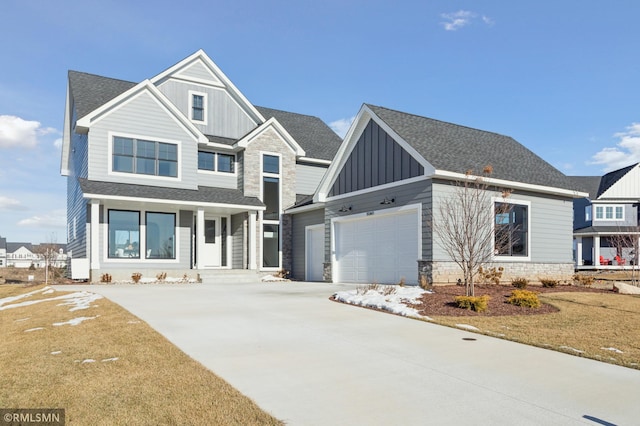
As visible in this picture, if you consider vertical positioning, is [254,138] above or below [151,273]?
above

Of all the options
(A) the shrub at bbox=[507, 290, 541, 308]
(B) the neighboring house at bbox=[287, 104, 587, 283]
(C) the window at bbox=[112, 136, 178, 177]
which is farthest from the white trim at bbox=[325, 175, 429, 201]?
(C) the window at bbox=[112, 136, 178, 177]

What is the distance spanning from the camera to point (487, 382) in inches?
223

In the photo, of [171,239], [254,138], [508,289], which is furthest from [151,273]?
[508,289]

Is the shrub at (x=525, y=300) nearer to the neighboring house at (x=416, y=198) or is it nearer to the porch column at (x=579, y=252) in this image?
the neighboring house at (x=416, y=198)

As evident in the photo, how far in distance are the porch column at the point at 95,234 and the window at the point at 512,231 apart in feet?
49.4

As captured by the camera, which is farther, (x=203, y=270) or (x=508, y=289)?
(x=203, y=270)

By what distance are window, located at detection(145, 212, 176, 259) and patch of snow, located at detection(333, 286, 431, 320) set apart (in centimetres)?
1085

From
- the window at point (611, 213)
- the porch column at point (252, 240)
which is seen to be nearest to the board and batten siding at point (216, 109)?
the porch column at point (252, 240)

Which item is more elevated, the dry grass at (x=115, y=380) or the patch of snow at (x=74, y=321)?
the dry grass at (x=115, y=380)

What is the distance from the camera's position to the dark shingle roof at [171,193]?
1920 centimetres

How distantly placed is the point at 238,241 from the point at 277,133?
576 centimetres

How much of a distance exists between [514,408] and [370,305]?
685 cm

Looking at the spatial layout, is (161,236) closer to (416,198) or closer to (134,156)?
(134,156)

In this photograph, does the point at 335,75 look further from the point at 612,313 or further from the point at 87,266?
the point at 612,313
